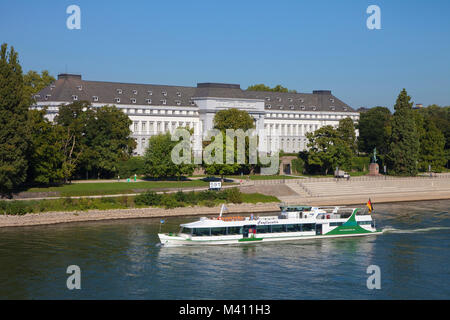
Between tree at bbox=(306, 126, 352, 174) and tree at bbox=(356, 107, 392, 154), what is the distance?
87.6 ft

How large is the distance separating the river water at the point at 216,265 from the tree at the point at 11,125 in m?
9.72

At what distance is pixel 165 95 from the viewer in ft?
467

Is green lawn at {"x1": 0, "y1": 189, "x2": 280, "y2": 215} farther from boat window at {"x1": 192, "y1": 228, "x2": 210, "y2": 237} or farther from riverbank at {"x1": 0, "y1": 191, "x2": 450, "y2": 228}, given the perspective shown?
boat window at {"x1": 192, "y1": 228, "x2": 210, "y2": 237}

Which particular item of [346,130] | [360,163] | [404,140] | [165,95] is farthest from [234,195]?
[165,95]

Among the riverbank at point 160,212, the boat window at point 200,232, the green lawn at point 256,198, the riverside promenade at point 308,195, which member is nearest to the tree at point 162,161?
the riverside promenade at point 308,195

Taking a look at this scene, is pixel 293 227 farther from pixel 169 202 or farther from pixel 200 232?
pixel 169 202

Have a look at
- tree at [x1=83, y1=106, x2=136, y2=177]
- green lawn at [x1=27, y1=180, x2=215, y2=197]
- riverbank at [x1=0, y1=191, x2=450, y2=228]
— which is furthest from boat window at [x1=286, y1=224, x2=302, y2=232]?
tree at [x1=83, y1=106, x2=136, y2=177]

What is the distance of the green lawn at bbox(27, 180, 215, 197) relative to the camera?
264 feet

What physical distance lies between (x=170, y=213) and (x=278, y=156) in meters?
42.9

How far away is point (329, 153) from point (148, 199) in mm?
44934

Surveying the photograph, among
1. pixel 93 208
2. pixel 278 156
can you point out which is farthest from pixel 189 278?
pixel 278 156

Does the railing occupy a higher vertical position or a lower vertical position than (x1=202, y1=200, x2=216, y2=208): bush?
higher

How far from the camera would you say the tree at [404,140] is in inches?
4609
